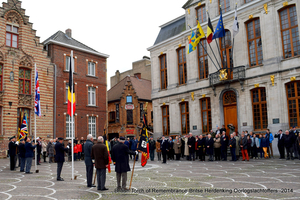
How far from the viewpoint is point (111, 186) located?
31.7 feet

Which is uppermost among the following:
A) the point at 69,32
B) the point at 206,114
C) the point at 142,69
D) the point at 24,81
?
the point at 69,32

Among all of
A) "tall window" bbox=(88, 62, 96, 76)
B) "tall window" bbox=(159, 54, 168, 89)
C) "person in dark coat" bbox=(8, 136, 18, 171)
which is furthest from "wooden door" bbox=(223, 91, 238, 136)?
"tall window" bbox=(88, 62, 96, 76)

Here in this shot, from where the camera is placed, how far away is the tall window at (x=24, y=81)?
92.0ft

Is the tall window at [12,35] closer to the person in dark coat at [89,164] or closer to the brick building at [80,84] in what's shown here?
the brick building at [80,84]

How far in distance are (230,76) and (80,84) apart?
1836 cm

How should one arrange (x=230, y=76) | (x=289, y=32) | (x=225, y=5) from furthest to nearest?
(x=225, y=5), (x=230, y=76), (x=289, y=32)

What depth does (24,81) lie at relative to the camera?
2823 centimetres

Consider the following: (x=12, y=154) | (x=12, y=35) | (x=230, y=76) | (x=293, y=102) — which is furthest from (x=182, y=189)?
(x=12, y=35)

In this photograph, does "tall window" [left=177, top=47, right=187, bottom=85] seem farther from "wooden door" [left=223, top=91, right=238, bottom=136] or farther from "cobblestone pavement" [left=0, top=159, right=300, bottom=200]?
"cobblestone pavement" [left=0, top=159, right=300, bottom=200]

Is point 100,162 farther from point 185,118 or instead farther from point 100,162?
point 185,118

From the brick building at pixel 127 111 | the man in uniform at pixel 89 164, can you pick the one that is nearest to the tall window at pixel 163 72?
the brick building at pixel 127 111

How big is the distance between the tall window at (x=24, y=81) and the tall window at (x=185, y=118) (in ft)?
51.8

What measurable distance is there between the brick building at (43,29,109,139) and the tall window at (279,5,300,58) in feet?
72.7

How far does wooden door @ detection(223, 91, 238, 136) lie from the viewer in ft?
76.2
